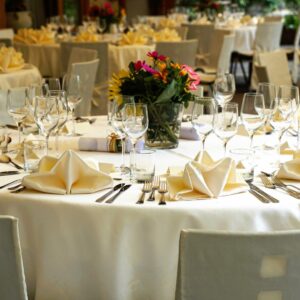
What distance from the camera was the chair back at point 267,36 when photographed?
8.81 meters

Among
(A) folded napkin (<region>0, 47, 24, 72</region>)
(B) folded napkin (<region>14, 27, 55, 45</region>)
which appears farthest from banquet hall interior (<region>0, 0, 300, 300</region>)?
(B) folded napkin (<region>14, 27, 55, 45</region>)

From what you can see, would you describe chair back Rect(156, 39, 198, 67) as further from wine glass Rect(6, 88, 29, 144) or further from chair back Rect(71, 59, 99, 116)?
wine glass Rect(6, 88, 29, 144)

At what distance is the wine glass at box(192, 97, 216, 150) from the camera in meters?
2.40

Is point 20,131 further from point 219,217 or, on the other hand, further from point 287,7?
point 287,7

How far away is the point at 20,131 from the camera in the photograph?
2.75 meters

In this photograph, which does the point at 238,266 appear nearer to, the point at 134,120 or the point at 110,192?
the point at 110,192

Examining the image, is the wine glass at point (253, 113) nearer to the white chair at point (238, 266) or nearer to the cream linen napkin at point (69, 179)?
the cream linen napkin at point (69, 179)

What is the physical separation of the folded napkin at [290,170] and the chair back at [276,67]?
10.9ft

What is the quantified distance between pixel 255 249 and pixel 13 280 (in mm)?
633

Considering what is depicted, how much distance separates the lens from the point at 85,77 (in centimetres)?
496

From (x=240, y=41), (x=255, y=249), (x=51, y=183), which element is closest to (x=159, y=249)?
(x=51, y=183)

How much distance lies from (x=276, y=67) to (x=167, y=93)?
10.8ft

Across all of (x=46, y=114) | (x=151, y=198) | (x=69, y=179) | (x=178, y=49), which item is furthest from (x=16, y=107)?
(x=178, y=49)

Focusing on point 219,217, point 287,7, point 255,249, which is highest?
point 255,249
